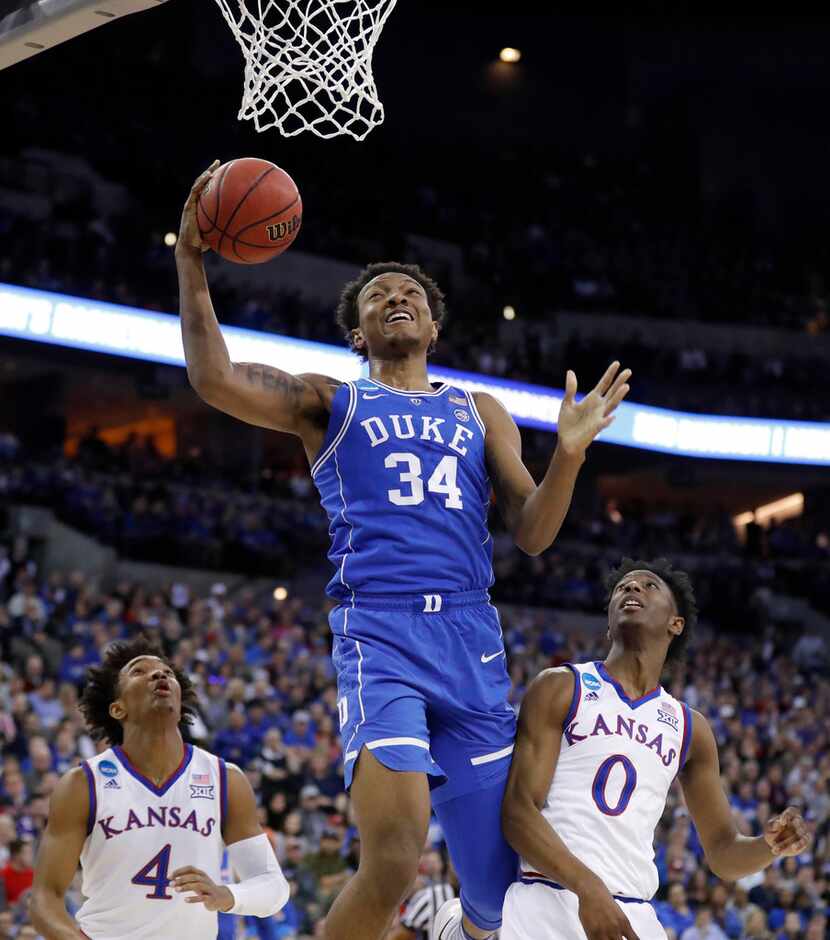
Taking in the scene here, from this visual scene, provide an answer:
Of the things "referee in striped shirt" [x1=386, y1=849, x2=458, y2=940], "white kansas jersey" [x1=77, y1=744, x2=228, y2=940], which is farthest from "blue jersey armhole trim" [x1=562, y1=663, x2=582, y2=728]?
"referee in striped shirt" [x1=386, y1=849, x2=458, y2=940]

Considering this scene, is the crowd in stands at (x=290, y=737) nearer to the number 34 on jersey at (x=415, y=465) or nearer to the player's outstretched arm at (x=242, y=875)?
the player's outstretched arm at (x=242, y=875)

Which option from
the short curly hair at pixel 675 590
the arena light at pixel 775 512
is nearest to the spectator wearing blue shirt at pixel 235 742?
the short curly hair at pixel 675 590

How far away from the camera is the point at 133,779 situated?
16.4 ft

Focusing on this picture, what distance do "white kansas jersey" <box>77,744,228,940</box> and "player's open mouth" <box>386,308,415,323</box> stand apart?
5.57 feet

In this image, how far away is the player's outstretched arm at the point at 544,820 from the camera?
4.10 meters

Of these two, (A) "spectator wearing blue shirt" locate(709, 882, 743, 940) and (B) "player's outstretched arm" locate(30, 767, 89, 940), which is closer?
(B) "player's outstretched arm" locate(30, 767, 89, 940)

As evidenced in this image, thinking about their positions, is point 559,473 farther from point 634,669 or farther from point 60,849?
point 60,849

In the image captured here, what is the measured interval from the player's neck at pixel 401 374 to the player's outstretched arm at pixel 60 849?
166 cm

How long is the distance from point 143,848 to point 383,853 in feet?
4.29

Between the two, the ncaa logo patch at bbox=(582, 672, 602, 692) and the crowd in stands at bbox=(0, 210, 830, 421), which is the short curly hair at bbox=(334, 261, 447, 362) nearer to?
the ncaa logo patch at bbox=(582, 672, 602, 692)

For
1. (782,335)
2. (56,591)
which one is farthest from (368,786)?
(782,335)

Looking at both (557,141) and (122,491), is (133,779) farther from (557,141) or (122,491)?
(557,141)

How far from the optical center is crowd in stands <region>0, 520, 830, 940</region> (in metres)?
10.0

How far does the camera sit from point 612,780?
4.45m
